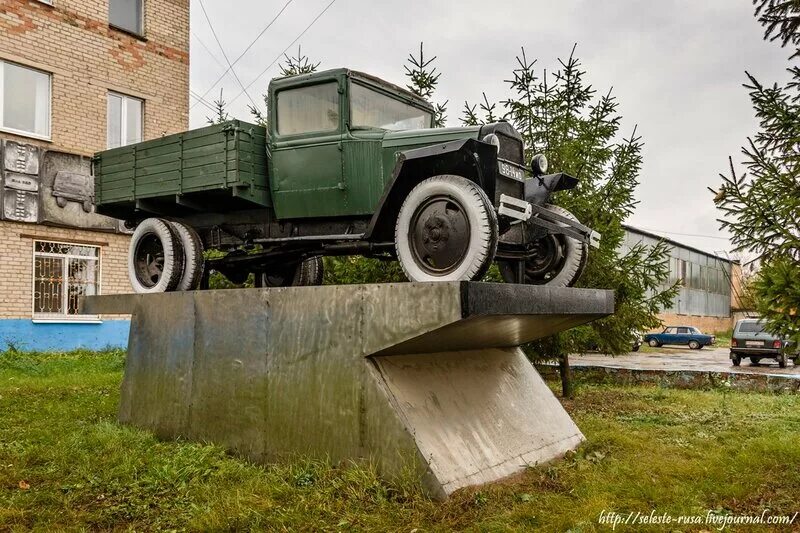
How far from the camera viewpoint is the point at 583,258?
18.2ft

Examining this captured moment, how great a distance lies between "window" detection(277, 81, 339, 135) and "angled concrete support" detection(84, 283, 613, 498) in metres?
1.43

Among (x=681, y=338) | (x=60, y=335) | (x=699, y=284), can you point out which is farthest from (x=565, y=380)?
(x=699, y=284)

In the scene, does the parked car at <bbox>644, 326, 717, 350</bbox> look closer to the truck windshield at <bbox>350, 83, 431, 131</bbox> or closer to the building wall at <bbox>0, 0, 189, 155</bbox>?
the building wall at <bbox>0, 0, 189, 155</bbox>

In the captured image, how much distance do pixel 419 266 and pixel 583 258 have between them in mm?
1686

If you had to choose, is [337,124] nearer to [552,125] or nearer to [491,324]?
[491,324]

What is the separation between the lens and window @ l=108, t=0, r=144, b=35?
44.6 feet

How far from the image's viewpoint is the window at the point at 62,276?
12.1m

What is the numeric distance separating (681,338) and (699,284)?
10.5 meters

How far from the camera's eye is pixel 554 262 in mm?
5645

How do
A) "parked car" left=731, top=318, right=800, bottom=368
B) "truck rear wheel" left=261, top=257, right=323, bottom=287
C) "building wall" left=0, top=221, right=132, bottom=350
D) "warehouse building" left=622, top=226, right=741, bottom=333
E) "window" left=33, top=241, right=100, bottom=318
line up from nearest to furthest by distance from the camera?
"truck rear wheel" left=261, top=257, right=323, bottom=287
"building wall" left=0, top=221, right=132, bottom=350
"window" left=33, top=241, right=100, bottom=318
"parked car" left=731, top=318, right=800, bottom=368
"warehouse building" left=622, top=226, right=741, bottom=333

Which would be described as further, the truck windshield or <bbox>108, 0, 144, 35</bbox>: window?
<bbox>108, 0, 144, 35</bbox>: window

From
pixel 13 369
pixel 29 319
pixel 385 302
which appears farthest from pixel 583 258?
pixel 29 319

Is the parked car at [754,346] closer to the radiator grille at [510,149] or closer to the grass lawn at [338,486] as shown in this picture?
the grass lawn at [338,486]

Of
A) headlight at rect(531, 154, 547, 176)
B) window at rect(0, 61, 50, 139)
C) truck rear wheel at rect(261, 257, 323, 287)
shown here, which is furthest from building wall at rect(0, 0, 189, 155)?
headlight at rect(531, 154, 547, 176)
